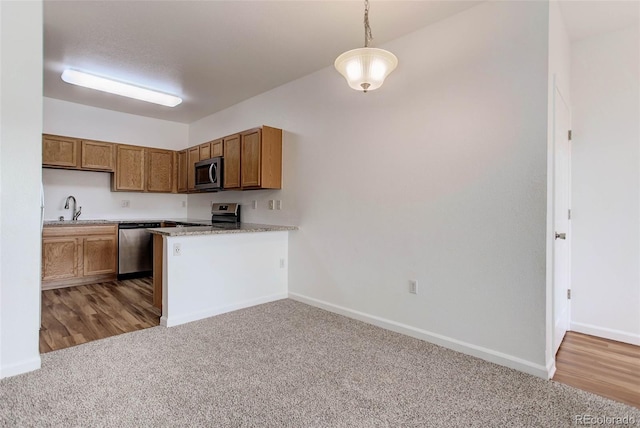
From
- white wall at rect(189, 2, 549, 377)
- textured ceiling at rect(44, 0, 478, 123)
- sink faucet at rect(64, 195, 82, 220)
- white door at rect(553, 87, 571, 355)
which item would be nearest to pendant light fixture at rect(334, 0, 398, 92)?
textured ceiling at rect(44, 0, 478, 123)

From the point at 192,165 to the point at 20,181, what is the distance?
319 cm

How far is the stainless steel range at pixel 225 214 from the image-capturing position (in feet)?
15.4

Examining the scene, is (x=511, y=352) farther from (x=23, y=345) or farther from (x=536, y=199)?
(x=23, y=345)

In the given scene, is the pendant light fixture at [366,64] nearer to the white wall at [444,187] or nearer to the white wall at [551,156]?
the white wall at [444,187]

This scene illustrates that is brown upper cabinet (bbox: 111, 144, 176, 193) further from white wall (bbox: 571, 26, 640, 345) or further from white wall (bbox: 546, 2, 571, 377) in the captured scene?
white wall (bbox: 571, 26, 640, 345)

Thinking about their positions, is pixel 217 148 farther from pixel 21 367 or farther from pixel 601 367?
pixel 601 367

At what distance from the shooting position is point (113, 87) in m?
3.75

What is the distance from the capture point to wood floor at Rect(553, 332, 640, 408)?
202cm

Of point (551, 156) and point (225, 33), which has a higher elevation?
point (225, 33)

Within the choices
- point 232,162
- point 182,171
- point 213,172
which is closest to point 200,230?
point 232,162

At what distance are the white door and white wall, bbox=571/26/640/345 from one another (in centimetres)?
11

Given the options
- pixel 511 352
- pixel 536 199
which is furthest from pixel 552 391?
pixel 536 199

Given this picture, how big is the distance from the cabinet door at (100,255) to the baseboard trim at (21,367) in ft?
9.05

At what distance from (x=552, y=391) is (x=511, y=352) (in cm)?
33
